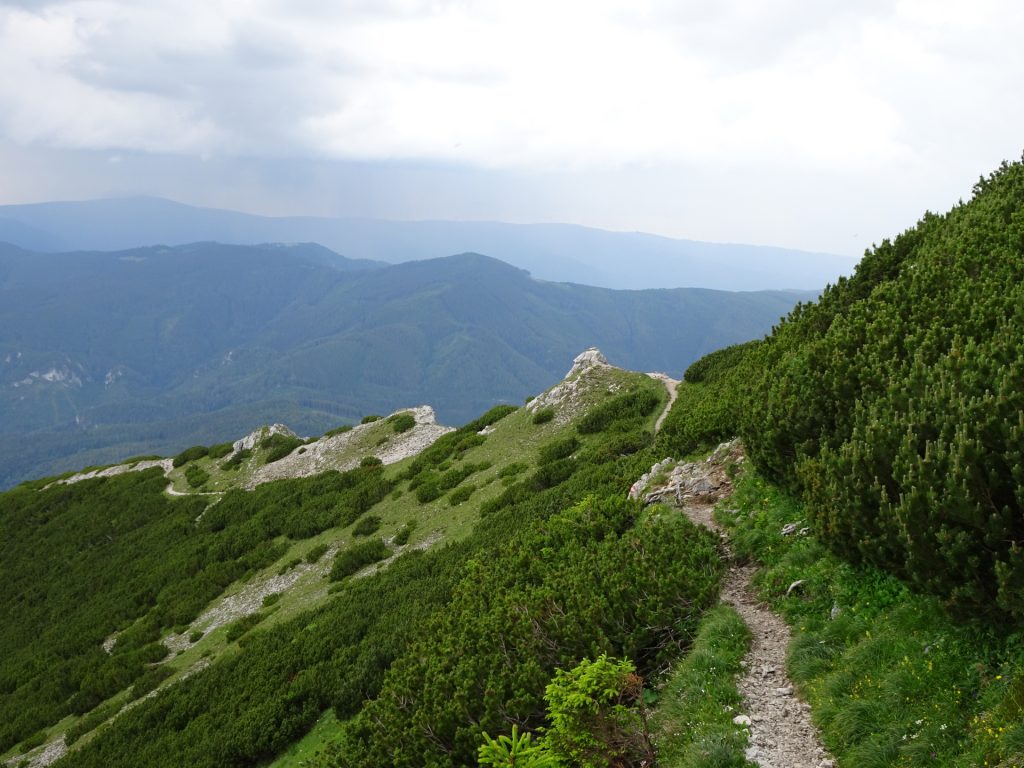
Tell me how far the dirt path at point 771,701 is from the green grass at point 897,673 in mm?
225

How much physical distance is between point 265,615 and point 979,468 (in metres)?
31.6

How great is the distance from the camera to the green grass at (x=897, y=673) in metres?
6.71

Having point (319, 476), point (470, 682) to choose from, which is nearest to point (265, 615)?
point (319, 476)

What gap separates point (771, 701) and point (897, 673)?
6.31 ft

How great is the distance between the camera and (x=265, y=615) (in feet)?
99.6

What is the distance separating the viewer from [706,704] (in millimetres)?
9078

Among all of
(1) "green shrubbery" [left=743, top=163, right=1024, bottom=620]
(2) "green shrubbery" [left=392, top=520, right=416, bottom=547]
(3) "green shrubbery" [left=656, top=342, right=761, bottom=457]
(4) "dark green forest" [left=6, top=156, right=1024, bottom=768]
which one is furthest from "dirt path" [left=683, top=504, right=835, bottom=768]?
(2) "green shrubbery" [left=392, top=520, right=416, bottom=547]

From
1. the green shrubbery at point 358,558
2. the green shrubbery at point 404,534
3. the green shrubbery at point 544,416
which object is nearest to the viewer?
the green shrubbery at point 358,558

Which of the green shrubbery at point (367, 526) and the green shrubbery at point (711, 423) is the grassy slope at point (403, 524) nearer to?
the green shrubbery at point (367, 526)

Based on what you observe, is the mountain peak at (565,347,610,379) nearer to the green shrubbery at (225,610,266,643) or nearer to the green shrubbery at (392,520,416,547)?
the green shrubbery at (392,520,416,547)

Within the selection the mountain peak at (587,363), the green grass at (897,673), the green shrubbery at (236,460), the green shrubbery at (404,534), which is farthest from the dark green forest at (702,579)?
the green shrubbery at (236,460)

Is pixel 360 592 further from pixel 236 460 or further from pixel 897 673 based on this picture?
pixel 236 460

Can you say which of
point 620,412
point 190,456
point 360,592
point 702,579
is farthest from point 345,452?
point 702,579

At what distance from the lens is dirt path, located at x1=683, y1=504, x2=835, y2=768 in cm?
788
